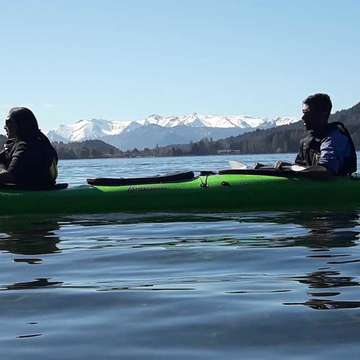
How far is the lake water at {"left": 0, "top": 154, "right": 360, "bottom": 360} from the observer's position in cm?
355

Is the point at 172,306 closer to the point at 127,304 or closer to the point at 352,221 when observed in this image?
the point at 127,304

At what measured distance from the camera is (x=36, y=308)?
4.40 m

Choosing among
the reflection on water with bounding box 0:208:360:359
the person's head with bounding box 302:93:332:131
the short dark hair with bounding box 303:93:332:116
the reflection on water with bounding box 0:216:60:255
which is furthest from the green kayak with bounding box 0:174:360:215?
the reflection on water with bounding box 0:208:360:359

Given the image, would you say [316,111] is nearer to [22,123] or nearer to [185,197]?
[185,197]

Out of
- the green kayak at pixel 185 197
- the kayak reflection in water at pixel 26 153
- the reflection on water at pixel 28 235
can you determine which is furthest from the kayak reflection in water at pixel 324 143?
the reflection on water at pixel 28 235

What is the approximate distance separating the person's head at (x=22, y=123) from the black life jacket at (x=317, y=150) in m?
4.26

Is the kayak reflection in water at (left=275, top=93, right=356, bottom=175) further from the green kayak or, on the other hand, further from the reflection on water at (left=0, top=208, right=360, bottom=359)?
the reflection on water at (left=0, top=208, right=360, bottom=359)

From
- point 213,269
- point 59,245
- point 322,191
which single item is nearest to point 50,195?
point 59,245

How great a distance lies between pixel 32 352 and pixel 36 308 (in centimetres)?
94

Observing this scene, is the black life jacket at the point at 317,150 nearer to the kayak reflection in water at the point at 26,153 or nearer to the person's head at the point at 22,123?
the kayak reflection in water at the point at 26,153

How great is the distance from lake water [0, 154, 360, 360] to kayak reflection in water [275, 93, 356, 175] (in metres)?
2.35

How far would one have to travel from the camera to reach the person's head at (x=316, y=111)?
10.8m

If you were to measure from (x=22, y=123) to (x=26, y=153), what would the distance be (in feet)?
1.53

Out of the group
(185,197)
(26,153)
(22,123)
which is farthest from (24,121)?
(185,197)
